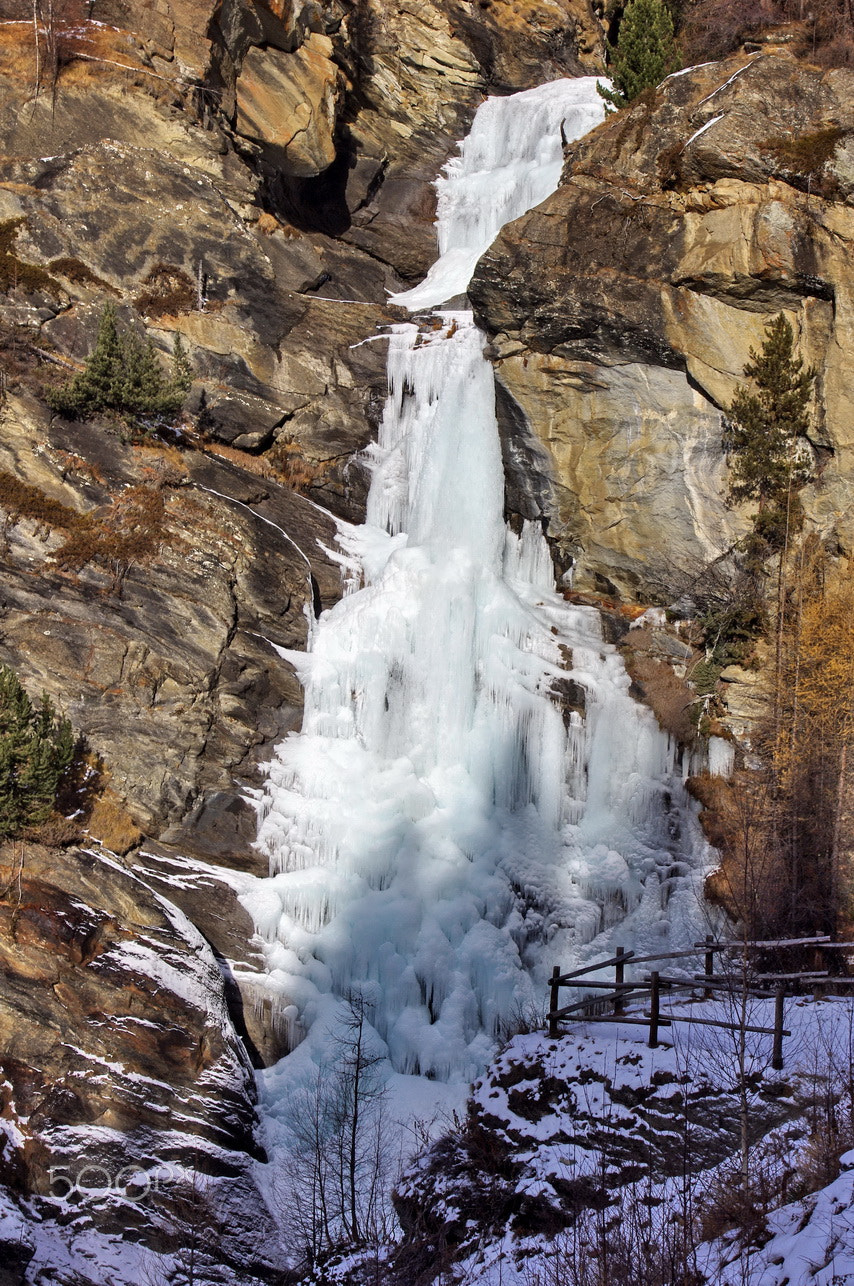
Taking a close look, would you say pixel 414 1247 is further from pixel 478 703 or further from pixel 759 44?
pixel 759 44

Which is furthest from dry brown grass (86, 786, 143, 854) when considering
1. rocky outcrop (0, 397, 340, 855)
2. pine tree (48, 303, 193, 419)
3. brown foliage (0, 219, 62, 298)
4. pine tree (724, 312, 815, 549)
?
pine tree (724, 312, 815, 549)

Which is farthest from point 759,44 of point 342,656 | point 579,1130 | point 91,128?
point 579,1130

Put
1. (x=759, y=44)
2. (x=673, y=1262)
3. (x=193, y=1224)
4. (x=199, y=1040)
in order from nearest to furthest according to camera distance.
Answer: (x=673, y=1262) → (x=193, y=1224) → (x=199, y=1040) → (x=759, y=44)

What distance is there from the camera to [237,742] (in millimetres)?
20609

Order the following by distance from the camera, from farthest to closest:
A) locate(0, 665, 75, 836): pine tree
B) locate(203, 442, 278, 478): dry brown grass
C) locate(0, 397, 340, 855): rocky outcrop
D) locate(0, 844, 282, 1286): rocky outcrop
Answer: locate(203, 442, 278, 478): dry brown grass → locate(0, 397, 340, 855): rocky outcrop → locate(0, 665, 75, 836): pine tree → locate(0, 844, 282, 1286): rocky outcrop

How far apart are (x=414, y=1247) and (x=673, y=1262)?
521 cm

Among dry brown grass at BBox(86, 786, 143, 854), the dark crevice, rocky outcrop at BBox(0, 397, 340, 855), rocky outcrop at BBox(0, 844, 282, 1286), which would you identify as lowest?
rocky outcrop at BBox(0, 844, 282, 1286)

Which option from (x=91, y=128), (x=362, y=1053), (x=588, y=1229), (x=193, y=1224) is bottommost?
(x=193, y=1224)

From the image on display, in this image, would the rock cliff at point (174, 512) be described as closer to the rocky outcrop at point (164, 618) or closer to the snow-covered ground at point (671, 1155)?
the rocky outcrop at point (164, 618)

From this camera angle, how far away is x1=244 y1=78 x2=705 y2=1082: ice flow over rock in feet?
63.0

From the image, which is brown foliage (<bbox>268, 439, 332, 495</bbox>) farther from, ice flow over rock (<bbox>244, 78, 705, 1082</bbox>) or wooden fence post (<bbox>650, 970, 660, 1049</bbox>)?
wooden fence post (<bbox>650, 970, 660, 1049</bbox>)

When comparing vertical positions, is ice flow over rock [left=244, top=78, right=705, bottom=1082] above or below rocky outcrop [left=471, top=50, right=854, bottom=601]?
below

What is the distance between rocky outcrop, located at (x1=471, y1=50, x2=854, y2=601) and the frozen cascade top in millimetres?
6094

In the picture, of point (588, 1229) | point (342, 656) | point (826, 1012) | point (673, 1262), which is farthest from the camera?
point (342, 656)
